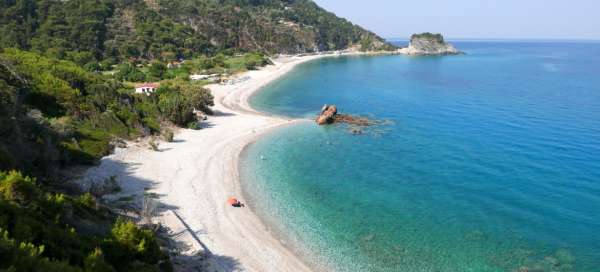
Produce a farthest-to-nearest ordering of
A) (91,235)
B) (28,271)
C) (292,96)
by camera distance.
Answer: (292,96), (91,235), (28,271)

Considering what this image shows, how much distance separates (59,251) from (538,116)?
6367 cm

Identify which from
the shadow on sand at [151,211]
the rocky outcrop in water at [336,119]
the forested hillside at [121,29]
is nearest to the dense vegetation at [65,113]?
the shadow on sand at [151,211]

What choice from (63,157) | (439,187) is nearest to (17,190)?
(63,157)

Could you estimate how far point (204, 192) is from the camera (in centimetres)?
3048

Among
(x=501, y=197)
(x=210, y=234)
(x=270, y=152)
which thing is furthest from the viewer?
(x=270, y=152)

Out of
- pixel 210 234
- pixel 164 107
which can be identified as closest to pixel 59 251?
pixel 210 234

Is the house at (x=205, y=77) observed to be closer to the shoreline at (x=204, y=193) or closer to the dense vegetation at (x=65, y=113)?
the dense vegetation at (x=65, y=113)

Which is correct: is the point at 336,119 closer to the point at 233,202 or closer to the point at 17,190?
the point at 233,202

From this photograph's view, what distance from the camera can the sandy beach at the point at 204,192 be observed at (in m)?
22.2

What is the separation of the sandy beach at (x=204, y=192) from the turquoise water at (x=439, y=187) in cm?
168

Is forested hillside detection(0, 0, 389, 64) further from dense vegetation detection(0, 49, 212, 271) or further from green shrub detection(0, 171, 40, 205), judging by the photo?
green shrub detection(0, 171, 40, 205)

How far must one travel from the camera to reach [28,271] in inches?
409

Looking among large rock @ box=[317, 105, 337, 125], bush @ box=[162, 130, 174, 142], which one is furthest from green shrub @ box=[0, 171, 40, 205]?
large rock @ box=[317, 105, 337, 125]

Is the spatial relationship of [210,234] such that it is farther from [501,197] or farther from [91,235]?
[501,197]
